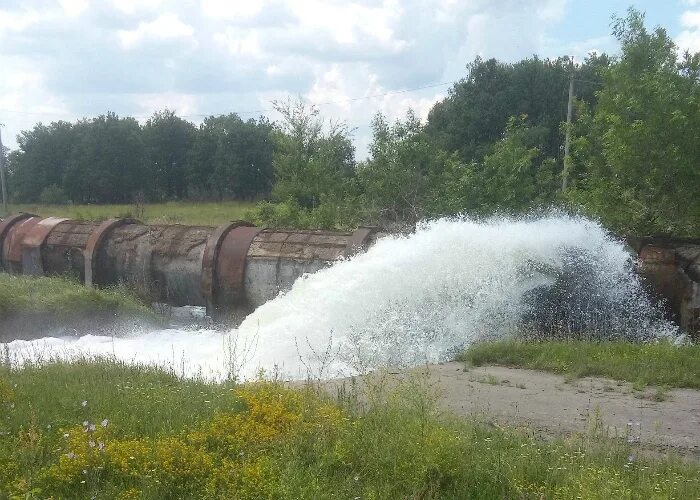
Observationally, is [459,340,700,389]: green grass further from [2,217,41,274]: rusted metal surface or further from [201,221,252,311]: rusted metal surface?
[2,217,41,274]: rusted metal surface

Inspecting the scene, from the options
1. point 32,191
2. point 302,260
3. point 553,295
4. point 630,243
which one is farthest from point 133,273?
point 32,191

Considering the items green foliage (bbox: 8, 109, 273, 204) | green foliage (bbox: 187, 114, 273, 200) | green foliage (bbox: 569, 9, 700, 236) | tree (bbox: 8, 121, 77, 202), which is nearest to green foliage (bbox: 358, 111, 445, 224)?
green foliage (bbox: 569, 9, 700, 236)

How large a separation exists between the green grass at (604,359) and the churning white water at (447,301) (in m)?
0.87

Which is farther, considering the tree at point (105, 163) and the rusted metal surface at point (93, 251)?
the tree at point (105, 163)

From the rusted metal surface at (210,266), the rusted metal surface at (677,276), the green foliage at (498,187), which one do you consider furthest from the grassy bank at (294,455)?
the green foliage at (498,187)

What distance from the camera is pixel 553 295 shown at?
1144 centimetres

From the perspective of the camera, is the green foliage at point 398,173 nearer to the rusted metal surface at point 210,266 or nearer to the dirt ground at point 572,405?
the rusted metal surface at point 210,266

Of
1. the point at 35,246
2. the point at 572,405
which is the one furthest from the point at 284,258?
the point at 572,405

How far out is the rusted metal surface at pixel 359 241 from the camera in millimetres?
12367

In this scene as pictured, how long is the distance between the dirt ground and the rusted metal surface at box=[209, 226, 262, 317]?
5.70 meters

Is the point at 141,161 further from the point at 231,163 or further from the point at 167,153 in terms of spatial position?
the point at 231,163

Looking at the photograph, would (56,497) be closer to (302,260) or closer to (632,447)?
(632,447)

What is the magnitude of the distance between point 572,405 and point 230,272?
7806 millimetres

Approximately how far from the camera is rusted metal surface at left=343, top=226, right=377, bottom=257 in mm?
12367
